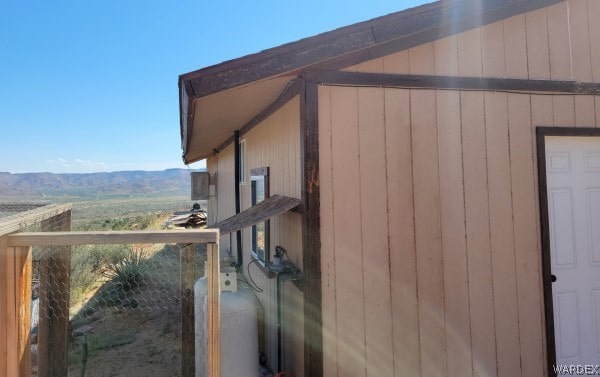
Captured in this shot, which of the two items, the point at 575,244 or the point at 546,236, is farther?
the point at 575,244

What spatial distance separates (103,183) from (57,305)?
10803 cm

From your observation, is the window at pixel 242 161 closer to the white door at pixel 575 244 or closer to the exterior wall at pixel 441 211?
the exterior wall at pixel 441 211

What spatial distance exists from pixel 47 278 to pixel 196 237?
1.86 meters

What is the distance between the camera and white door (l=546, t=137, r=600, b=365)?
3.00 m

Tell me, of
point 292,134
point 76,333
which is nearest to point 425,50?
point 292,134

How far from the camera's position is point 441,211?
2.76 meters

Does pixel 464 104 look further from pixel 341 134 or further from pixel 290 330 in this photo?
pixel 290 330

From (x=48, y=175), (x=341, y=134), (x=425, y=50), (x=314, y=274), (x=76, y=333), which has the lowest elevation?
(x=76, y=333)

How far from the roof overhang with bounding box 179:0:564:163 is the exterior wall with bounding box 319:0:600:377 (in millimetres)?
93

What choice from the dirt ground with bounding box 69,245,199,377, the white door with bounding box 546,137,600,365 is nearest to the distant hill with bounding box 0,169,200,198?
the dirt ground with bounding box 69,245,199,377

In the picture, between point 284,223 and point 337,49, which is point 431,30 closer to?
point 337,49

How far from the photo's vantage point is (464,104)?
9.32 feet

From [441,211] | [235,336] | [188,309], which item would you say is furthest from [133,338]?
[441,211]

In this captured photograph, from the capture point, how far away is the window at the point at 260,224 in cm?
413
